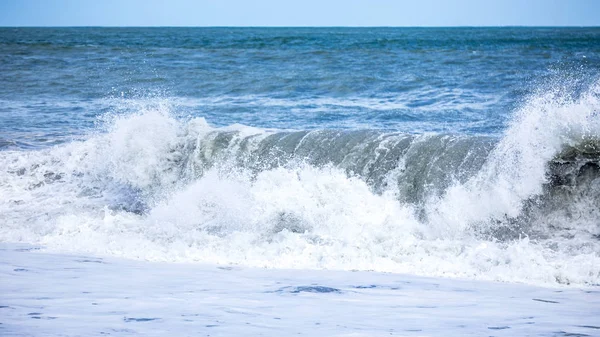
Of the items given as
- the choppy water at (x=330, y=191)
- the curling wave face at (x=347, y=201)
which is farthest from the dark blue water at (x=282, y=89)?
the curling wave face at (x=347, y=201)

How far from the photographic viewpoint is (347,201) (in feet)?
24.9

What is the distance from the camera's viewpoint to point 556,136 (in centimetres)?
733

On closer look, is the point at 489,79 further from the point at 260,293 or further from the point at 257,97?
the point at 260,293

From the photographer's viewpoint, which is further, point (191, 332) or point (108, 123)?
point (108, 123)

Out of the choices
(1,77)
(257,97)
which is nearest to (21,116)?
(257,97)

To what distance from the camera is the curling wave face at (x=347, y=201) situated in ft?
20.0

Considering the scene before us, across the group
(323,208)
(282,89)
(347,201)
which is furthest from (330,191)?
(282,89)

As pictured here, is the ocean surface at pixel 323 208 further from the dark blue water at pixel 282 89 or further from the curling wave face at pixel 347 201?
the dark blue water at pixel 282 89

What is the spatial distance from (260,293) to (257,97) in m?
12.9

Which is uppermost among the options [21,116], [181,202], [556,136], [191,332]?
[21,116]

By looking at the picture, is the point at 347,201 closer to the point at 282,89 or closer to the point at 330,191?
the point at 330,191

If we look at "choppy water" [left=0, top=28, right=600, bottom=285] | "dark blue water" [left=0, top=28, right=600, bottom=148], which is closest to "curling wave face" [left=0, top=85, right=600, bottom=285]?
"choppy water" [left=0, top=28, right=600, bottom=285]

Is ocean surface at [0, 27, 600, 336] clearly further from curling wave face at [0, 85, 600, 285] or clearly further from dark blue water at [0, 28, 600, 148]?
dark blue water at [0, 28, 600, 148]

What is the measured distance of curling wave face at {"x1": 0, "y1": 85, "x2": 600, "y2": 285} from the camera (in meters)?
6.08
